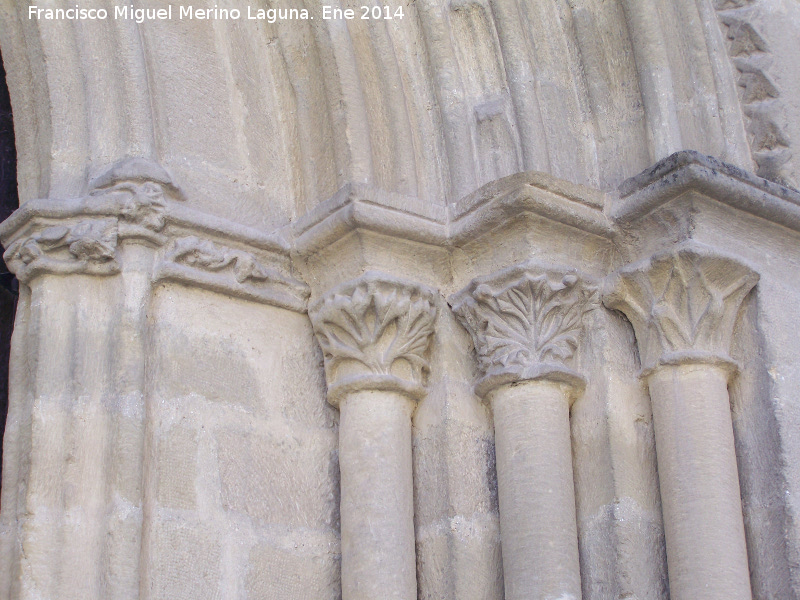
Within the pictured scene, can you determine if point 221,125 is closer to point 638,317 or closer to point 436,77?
point 436,77

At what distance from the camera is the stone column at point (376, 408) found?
2668mm

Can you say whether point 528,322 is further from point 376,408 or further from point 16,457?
point 16,457

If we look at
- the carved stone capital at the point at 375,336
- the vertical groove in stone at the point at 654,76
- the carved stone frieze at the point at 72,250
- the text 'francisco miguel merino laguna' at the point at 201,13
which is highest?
the text 'francisco miguel merino laguna' at the point at 201,13

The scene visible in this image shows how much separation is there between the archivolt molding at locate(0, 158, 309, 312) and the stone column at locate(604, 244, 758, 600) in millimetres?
A: 972

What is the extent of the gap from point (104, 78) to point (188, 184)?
36cm

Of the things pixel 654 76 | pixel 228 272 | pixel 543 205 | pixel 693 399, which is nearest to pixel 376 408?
pixel 228 272

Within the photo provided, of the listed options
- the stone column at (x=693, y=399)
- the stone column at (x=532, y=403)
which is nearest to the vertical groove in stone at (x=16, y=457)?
the stone column at (x=532, y=403)

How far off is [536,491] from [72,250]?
1.23 meters

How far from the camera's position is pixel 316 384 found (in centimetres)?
296

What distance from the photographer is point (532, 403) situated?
9.00 feet

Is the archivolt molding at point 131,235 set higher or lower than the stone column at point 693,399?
higher

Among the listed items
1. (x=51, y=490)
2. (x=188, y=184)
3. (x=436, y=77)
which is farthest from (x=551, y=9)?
(x=51, y=490)

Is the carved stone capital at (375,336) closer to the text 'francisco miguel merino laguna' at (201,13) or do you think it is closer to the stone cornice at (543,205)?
the stone cornice at (543,205)

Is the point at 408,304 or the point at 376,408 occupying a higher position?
the point at 408,304
